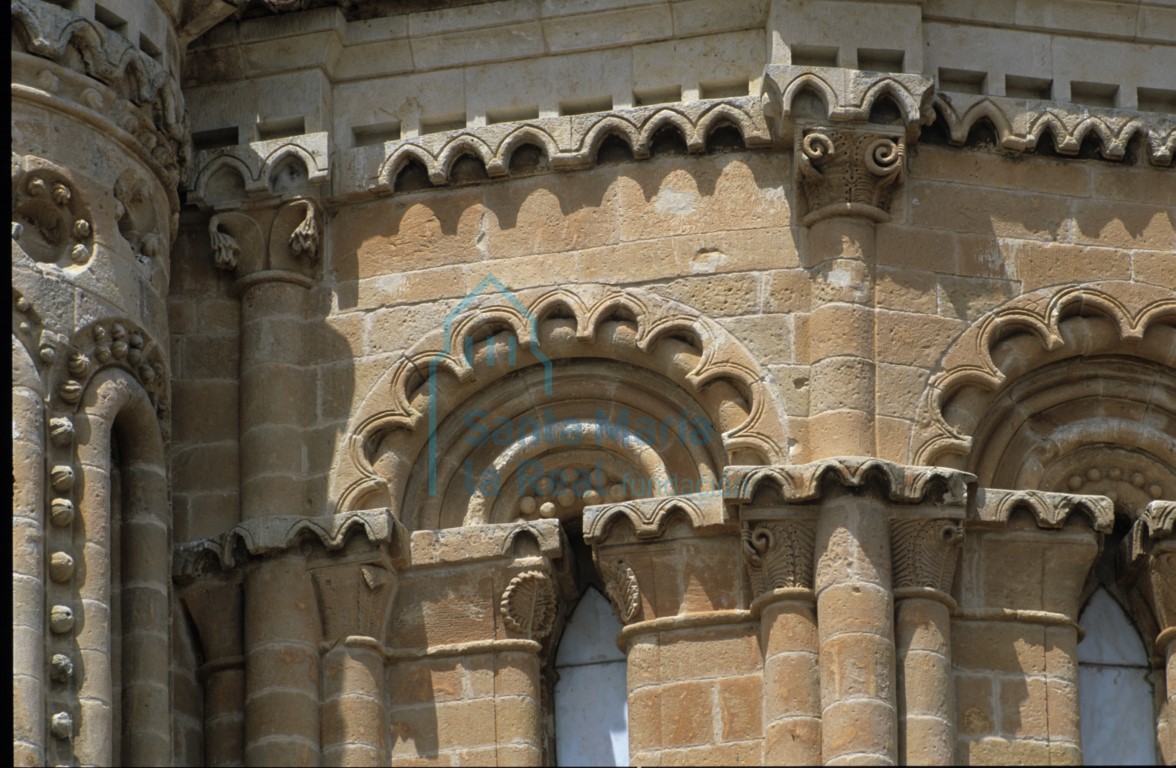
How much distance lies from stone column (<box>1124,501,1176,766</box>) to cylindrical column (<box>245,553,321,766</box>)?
4857mm

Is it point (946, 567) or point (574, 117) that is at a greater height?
point (574, 117)

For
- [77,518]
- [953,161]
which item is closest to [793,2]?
[953,161]

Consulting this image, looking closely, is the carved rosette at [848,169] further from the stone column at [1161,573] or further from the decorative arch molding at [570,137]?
the stone column at [1161,573]

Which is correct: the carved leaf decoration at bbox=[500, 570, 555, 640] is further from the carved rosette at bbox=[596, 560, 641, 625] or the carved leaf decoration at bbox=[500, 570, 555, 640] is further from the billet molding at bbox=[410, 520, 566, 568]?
the carved rosette at bbox=[596, 560, 641, 625]

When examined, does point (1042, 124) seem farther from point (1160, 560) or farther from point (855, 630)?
point (855, 630)

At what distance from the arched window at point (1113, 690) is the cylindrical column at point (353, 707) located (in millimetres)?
4110

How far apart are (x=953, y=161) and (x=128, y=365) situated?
516 cm

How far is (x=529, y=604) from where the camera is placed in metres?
27.9

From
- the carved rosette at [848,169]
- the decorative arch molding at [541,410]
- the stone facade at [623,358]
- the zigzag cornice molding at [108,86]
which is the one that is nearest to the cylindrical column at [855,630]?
the stone facade at [623,358]

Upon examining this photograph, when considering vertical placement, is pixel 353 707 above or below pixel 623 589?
below

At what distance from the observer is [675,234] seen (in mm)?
28406

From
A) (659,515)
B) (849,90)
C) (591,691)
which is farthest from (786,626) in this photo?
(849,90)

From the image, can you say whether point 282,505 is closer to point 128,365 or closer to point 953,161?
point 128,365

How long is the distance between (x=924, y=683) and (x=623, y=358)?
276 centimetres
